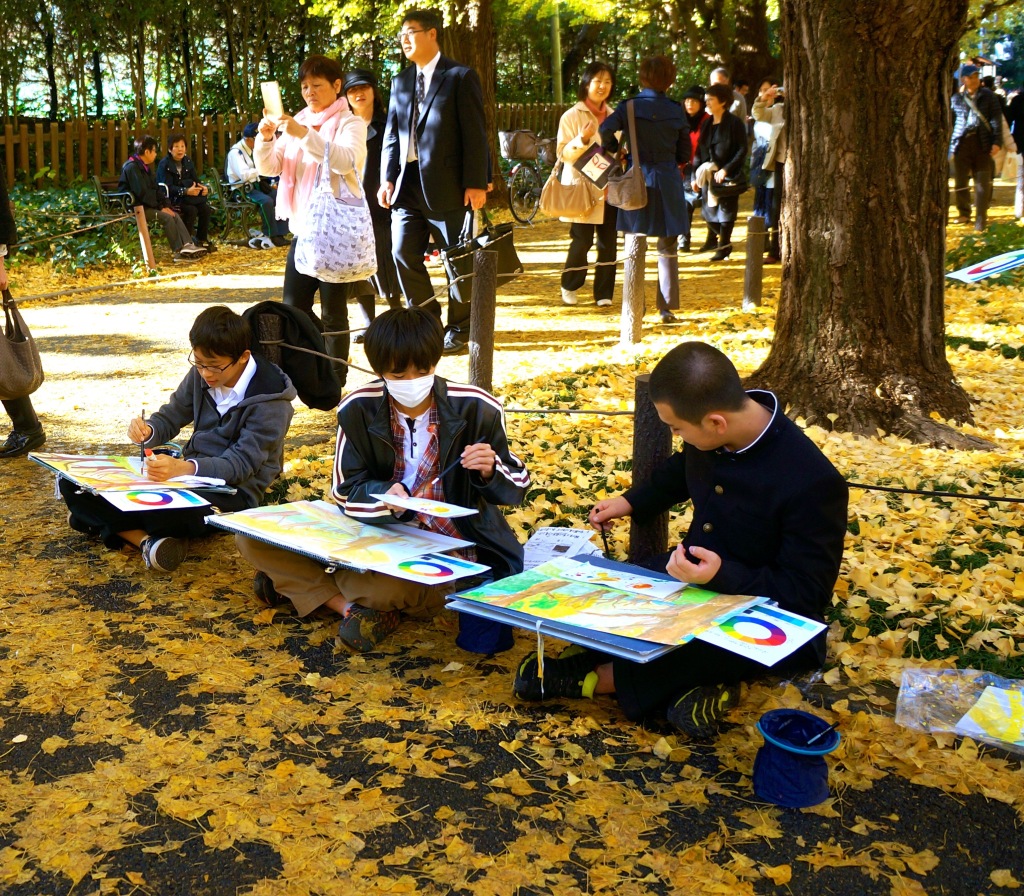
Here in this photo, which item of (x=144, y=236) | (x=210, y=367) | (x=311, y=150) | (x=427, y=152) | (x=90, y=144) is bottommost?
(x=210, y=367)

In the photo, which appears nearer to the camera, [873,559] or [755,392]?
[755,392]

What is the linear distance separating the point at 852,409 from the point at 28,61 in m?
20.8

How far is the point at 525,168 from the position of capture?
1780 cm

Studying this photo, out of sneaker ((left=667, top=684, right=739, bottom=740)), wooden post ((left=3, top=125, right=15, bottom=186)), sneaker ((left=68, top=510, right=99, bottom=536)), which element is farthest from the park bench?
sneaker ((left=667, top=684, right=739, bottom=740))

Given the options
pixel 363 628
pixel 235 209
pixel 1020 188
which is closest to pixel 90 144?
pixel 235 209

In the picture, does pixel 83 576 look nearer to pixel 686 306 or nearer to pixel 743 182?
pixel 686 306

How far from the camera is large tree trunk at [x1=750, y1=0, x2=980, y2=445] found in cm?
559

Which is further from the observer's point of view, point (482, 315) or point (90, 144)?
point (90, 144)

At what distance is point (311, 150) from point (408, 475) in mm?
2885

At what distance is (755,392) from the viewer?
3443 millimetres

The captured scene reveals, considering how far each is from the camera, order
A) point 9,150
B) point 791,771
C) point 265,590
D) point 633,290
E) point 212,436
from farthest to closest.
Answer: point 9,150, point 633,290, point 212,436, point 265,590, point 791,771

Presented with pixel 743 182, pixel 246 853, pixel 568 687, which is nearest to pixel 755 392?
pixel 568 687

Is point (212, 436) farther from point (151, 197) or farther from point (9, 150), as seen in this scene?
point (9, 150)

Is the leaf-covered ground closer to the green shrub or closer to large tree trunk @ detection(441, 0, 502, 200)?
the green shrub
